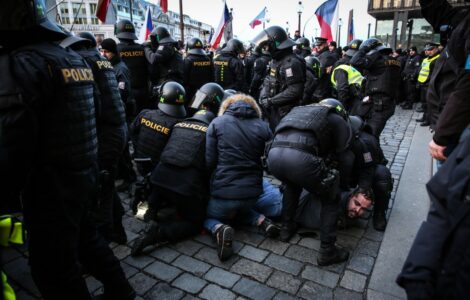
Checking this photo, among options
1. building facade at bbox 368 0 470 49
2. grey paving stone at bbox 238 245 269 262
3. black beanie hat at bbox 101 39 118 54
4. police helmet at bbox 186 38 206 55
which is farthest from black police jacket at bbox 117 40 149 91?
building facade at bbox 368 0 470 49

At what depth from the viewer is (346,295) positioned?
2.65 m

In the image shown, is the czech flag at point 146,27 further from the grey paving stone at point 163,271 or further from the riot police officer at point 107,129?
the grey paving stone at point 163,271

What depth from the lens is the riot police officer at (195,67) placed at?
713 cm

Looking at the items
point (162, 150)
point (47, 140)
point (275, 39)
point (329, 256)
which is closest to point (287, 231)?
point (329, 256)

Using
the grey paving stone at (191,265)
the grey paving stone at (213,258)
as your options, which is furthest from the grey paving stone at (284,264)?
the grey paving stone at (191,265)

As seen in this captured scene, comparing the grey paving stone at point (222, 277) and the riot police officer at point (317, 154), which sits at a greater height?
the riot police officer at point (317, 154)

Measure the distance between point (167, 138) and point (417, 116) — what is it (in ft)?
29.4

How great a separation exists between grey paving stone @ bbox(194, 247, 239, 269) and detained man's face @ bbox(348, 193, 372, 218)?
49.0 inches

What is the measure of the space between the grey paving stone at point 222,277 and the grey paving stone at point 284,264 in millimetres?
365

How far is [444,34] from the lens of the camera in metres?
3.10

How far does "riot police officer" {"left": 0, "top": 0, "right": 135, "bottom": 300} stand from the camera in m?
1.61

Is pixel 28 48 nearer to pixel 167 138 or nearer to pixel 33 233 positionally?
pixel 33 233

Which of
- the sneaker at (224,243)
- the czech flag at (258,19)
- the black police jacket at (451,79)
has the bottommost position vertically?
the sneaker at (224,243)

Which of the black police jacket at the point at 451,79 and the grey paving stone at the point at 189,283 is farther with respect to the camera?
the grey paving stone at the point at 189,283
